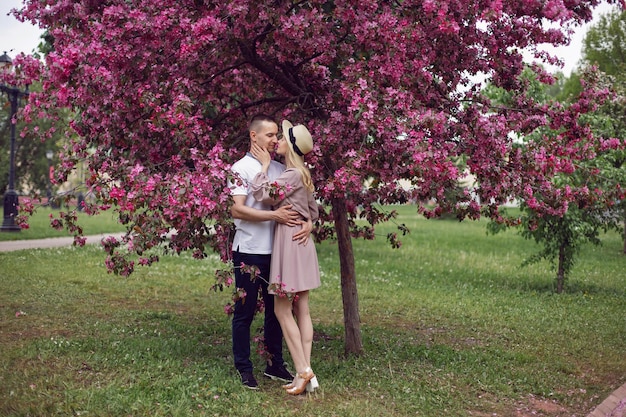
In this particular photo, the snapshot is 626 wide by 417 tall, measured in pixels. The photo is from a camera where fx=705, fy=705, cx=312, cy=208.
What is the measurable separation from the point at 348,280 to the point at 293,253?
1.68 metres

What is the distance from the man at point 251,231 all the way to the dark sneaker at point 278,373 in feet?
1.28

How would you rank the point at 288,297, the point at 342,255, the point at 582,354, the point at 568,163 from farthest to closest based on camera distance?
the point at 582,354
the point at 342,255
the point at 568,163
the point at 288,297

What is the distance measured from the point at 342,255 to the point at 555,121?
2498mm

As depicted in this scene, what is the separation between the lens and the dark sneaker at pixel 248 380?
580cm

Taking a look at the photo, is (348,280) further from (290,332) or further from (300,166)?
(300,166)

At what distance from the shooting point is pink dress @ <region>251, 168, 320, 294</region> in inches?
218

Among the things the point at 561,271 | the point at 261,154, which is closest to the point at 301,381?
the point at 261,154

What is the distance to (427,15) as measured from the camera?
5.75 metres

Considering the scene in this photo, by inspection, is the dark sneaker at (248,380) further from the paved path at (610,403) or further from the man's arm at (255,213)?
the paved path at (610,403)

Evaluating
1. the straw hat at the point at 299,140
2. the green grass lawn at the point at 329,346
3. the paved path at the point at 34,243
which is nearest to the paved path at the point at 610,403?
the green grass lawn at the point at 329,346

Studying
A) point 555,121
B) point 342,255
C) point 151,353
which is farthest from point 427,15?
point 151,353

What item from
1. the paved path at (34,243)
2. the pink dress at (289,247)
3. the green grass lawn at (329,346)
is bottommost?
the green grass lawn at (329,346)

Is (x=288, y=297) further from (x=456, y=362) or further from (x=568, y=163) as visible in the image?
(x=568, y=163)

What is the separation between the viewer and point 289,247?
18.4ft
